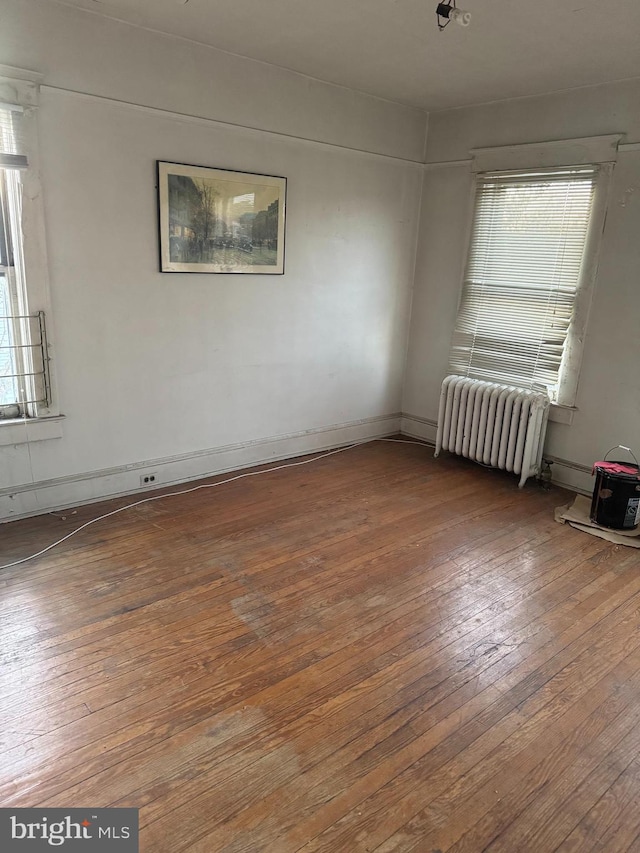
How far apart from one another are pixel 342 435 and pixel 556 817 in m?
3.58

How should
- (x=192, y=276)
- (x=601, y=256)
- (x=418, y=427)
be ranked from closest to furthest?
1. (x=192, y=276)
2. (x=601, y=256)
3. (x=418, y=427)

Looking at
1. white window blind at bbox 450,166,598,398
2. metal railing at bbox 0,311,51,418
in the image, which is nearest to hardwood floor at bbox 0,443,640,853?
metal railing at bbox 0,311,51,418

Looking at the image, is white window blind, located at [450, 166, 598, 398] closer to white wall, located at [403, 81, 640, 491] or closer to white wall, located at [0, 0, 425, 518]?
white wall, located at [403, 81, 640, 491]

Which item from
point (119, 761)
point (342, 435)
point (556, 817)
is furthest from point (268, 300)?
point (556, 817)

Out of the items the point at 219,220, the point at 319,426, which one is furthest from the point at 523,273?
the point at 219,220

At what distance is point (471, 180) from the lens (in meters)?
4.76

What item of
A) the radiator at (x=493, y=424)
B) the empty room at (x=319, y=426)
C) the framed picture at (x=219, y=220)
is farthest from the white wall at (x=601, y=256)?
the framed picture at (x=219, y=220)

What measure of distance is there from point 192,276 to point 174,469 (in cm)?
135

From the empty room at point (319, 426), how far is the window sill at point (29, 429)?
0.01 m

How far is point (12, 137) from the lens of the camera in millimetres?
3064

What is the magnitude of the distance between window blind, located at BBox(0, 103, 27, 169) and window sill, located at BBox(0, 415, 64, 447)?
139 centimetres

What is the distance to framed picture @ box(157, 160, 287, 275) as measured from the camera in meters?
3.68

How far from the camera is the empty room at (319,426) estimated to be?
1.96 meters
